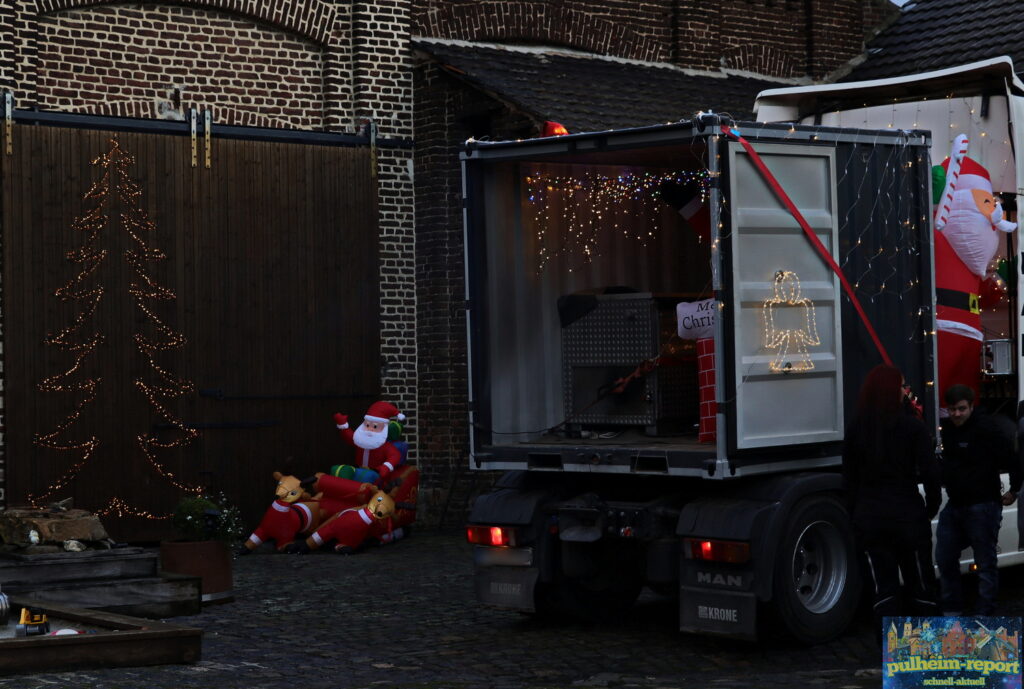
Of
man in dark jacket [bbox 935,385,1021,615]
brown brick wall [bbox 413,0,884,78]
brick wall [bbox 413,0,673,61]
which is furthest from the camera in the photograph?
brown brick wall [bbox 413,0,884,78]

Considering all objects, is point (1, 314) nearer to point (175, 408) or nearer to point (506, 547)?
point (175, 408)

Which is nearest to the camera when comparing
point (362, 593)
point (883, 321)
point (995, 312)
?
point (883, 321)

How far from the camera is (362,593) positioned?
12.5 meters

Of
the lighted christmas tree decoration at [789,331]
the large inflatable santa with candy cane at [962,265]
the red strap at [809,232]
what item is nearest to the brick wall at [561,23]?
the large inflatable santa with candy cane at [962,265]

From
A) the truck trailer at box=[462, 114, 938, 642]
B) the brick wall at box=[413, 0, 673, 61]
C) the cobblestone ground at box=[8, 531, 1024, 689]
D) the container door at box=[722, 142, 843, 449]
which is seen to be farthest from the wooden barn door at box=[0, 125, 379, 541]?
the container door at box=[722, 142, 843, 449]

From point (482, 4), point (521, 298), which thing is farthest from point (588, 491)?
point (482, 4)

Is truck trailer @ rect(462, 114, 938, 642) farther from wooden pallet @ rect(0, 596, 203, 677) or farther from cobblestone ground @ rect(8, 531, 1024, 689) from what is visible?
wooden pallet @ rect(0, 596, 203, 677)

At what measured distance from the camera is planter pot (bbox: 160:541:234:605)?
1193 centimetres

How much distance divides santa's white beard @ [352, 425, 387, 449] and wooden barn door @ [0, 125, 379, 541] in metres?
0.64

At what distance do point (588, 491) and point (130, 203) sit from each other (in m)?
6.68

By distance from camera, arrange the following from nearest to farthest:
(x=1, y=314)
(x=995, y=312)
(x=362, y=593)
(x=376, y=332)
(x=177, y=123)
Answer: (x=995, y=312) < (x=362, y=593) < (x=1, y=314) < (x=177, y=123) < (x=376, y=332)

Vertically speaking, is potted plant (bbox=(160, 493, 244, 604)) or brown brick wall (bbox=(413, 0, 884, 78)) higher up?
brown brick wall (bbox=(413, 0, 884, 78))

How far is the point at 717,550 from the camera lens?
371 inches

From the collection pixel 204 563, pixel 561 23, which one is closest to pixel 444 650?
pixel 204 563
